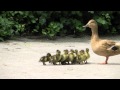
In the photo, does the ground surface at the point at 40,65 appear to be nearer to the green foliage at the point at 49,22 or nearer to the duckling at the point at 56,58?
the duckling at the point at 56,58

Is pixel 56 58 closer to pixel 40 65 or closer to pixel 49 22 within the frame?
pixel 40 65

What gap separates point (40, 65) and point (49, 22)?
14.4ft

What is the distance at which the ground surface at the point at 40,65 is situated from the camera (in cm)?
691

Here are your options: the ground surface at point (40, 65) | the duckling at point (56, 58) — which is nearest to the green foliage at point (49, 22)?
the ground surface at point (40, 65)

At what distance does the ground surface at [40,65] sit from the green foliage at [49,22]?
861 millimetres

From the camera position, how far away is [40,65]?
793 cm

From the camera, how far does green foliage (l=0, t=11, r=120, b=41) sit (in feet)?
38.6

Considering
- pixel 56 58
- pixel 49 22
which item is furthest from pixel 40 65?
pixel 49 22

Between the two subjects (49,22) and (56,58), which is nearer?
(56,58)

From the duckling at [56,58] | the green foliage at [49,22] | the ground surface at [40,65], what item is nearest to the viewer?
the ground surface at [40,65]

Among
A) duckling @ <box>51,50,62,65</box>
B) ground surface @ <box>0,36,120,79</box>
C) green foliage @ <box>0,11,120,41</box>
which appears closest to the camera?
ground surface @ <box>0,36,120,79</box>

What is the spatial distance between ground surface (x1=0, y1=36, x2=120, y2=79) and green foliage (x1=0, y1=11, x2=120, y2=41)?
861 millimetres

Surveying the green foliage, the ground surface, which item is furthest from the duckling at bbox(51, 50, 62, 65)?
the green foliage

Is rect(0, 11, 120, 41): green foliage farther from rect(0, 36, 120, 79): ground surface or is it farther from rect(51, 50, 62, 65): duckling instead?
rect(51, 50, 62, 65): duckling
